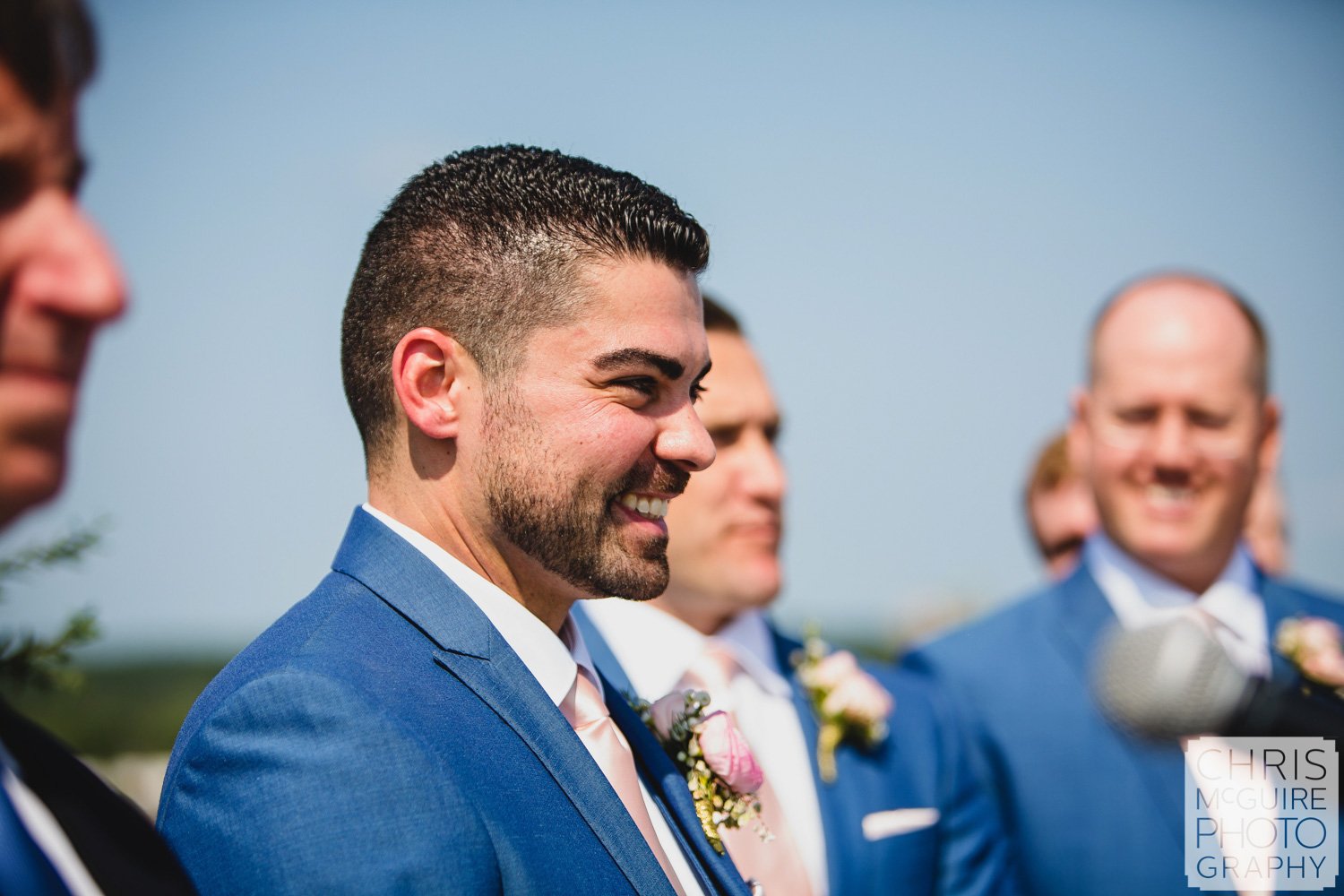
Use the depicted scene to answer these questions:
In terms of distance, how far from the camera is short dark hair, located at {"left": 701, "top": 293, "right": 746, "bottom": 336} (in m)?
4.76

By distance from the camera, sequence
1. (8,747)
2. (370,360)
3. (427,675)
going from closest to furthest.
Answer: (8,747) < (427,675) < (370,360)

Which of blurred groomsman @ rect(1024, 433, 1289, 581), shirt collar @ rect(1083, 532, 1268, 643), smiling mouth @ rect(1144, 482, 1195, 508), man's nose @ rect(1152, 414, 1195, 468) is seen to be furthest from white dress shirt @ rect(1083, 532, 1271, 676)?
blurred groomsman @ rect(1024, 433, 1289, 581)

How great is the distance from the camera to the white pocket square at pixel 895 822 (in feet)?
13.1

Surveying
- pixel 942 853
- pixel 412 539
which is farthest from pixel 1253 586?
pixel 412 539

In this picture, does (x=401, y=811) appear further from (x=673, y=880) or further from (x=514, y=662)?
(x=673, y=880)

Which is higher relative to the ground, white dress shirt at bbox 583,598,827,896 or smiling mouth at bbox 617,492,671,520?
smiling mouth at bbox 617,492,671,520

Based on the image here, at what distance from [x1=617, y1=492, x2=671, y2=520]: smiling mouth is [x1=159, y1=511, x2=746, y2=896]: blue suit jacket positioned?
431mm

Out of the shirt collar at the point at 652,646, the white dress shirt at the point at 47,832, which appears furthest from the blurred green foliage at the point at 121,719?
the white dress shirt at the point at 47,832

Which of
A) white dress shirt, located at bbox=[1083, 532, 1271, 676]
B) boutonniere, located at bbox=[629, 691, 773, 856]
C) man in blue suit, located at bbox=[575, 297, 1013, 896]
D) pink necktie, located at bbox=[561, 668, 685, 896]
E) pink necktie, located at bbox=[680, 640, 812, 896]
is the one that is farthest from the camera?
white dress shirt, located at bbox=[1083, 532, 1271, 676]

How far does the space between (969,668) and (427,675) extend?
3.19 metres

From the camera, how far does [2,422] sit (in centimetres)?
121

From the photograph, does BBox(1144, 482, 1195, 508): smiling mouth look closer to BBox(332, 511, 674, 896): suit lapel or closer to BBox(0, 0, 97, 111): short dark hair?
BBox(332, 511, 674, 896): suit lapel

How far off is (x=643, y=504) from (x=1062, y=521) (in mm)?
4907

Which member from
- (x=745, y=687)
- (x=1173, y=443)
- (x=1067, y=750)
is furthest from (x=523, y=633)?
(x=1173, y=443)
